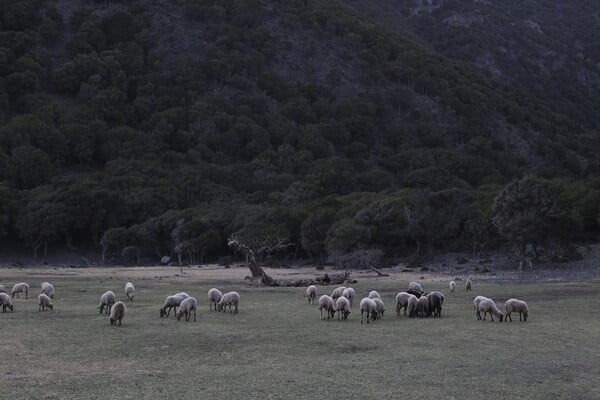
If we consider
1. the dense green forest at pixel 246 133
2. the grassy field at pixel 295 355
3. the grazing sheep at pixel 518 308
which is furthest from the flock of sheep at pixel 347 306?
the dense green forest at pixel 246 133

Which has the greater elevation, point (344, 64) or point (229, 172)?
point (344, 64)

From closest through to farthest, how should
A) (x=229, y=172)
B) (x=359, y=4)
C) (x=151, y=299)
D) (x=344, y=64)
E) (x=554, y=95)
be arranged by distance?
(x=151, y=299) → (x=229, y=172) → (x=344, y=64) → (x=554, y=95) → (x=359, y=4)

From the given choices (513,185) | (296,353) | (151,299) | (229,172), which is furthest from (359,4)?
(296,353)

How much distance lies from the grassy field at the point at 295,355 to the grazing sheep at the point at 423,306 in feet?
2.98

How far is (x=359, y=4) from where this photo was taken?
198500mm

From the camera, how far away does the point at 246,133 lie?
121 meters

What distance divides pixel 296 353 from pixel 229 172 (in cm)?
9329

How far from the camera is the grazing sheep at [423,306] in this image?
24969 millimetres

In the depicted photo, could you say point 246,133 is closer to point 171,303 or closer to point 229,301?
point 229,301

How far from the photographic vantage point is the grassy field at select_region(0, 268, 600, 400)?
44.6ft

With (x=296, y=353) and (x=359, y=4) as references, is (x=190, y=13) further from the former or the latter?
(x=296, y=353)

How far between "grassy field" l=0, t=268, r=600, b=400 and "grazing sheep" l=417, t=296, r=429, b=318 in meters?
0.91

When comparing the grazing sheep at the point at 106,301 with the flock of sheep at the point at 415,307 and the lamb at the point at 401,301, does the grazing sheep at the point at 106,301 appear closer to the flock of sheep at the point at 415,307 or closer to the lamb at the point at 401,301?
the flock of sheep at the point at 415,307

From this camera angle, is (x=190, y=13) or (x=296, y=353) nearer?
(x=296, y=353)
